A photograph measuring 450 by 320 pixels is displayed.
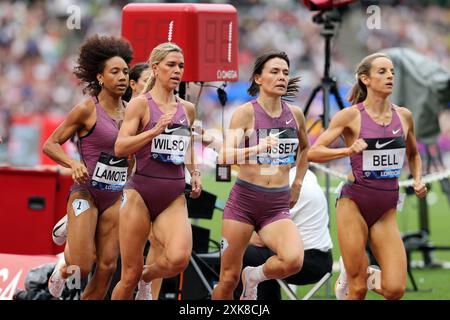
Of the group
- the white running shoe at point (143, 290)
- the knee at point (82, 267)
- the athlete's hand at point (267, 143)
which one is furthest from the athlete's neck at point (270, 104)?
the knee at point (82, 267)

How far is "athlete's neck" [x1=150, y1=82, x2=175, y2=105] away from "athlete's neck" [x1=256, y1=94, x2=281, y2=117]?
68 centimetres

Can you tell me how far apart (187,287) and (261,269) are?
150 cm

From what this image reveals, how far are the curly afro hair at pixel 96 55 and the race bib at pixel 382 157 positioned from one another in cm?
199

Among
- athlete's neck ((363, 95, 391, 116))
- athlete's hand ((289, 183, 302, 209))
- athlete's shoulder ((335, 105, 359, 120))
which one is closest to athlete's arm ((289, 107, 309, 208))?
athlete's hand ((289, 183, 302, 209))

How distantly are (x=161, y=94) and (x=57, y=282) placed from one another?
65.1 inches

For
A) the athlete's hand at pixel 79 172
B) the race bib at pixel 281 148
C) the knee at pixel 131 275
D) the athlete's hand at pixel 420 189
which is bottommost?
the knee at pixel 131 275

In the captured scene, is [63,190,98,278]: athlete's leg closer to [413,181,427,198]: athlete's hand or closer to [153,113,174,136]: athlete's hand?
[153,113,174,136]: athlete's hand

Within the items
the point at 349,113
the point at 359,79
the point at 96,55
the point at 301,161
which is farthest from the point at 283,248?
the point at 96,55

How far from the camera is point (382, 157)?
8.51 m

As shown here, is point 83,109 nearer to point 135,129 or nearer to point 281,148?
point 135,129

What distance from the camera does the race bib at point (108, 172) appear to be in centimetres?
862

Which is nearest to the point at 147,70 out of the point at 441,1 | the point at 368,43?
the point at 368,43

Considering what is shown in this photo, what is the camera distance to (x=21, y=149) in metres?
20.7

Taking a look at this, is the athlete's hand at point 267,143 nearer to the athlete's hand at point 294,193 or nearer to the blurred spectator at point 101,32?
the athlete's hand at point 294,193
